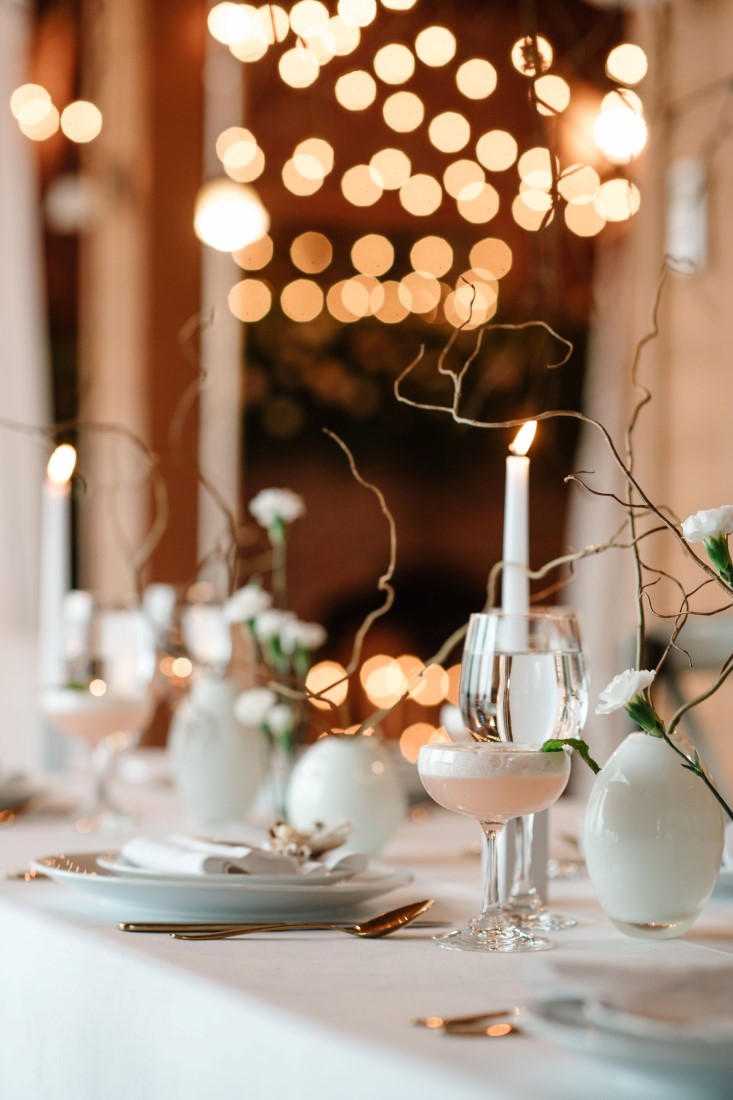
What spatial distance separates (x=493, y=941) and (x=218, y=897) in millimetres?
199

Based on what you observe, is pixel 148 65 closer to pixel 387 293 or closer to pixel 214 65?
pixel 214 65

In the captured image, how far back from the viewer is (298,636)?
1463mm

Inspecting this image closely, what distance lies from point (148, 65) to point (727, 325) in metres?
2.02

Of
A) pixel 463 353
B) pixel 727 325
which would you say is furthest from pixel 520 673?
pixel 463 353

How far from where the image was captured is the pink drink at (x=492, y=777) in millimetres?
882

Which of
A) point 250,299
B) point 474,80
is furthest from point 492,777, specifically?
point 474,80

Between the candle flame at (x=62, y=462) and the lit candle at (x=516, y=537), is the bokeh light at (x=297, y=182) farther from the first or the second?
the lit candle at (x=516, y=537)

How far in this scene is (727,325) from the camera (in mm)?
4277

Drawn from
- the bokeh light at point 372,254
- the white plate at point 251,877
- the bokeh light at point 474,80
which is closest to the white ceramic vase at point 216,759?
the white plate at point 251,877

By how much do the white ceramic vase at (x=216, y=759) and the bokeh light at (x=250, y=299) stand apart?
311cm

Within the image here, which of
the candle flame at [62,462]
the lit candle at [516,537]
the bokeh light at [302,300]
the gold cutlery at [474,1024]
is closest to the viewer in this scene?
the gold cutlery at [474,1024]

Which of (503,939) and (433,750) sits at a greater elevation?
(433,750)

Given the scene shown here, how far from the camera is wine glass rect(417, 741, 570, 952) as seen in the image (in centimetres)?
88

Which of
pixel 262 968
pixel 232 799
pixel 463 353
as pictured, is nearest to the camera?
pixel 262 968
